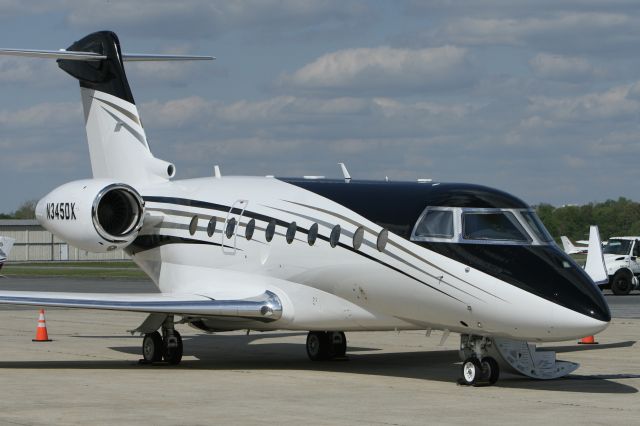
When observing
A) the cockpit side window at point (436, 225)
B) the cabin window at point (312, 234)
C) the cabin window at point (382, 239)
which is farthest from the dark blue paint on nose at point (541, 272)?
the cabin window at point (312, 234)

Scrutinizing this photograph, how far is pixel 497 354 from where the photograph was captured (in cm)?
1744

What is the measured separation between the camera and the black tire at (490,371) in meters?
16.8

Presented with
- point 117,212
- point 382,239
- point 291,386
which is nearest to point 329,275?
point 382,239

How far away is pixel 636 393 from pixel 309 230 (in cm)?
559

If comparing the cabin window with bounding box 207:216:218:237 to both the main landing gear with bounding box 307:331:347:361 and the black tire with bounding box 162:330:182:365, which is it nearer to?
the black tire with bounding box 162:330:182:365

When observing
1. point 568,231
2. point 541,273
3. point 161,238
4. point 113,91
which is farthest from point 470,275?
point 568,231

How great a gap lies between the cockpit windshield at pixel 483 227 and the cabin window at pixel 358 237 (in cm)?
101

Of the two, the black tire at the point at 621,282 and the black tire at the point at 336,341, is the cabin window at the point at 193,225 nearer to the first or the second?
the black tire at the point at 336,341

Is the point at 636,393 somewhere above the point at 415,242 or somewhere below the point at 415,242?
below

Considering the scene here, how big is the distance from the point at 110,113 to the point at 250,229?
5.73 metres

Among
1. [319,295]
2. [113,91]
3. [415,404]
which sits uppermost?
[113,91]

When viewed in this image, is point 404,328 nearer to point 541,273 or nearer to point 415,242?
point 415,242

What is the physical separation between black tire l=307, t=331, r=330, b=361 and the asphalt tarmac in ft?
0.98

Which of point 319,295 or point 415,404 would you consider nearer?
point 415,404
